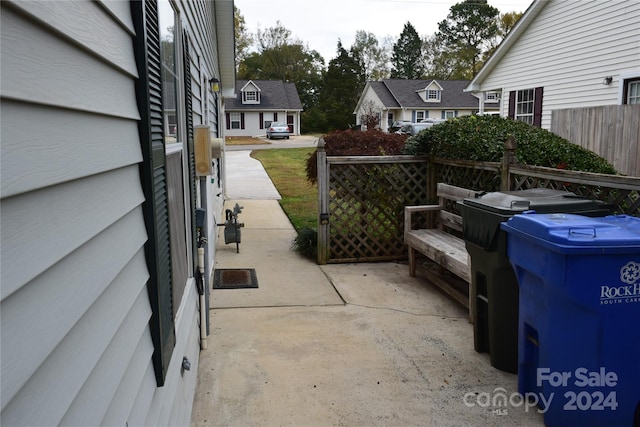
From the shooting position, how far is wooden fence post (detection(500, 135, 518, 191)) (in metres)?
5.23

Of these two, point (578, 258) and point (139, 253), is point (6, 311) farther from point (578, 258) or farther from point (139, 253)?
point (578, 258)

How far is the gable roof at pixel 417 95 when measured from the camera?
45562 millimetres

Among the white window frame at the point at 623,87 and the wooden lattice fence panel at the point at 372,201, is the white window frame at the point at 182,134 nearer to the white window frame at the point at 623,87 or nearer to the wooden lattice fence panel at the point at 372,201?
the wooden lattice fence panel at the point at 372,201

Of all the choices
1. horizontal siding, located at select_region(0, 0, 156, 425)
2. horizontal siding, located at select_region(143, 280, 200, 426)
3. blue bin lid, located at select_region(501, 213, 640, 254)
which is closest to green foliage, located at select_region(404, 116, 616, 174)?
blue bin lid, located at select_region(501, 213, 640, 254)

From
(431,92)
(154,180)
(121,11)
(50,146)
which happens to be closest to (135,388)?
(154,180)

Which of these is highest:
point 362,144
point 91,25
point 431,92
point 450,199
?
point 431,92

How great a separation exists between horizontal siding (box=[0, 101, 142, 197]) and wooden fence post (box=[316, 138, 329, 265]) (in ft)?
18.5

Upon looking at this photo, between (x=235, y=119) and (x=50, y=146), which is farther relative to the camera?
(x=235, y=119)

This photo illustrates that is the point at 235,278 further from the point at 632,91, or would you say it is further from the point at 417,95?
the point at 417,95

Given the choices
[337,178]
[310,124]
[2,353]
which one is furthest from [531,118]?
[310,124]

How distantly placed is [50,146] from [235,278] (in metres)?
5.61

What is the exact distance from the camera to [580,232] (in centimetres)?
298

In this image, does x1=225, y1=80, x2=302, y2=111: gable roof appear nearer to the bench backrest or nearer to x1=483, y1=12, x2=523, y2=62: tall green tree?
x1=483, y1=12, x2=523, y2=62: tall green tree
